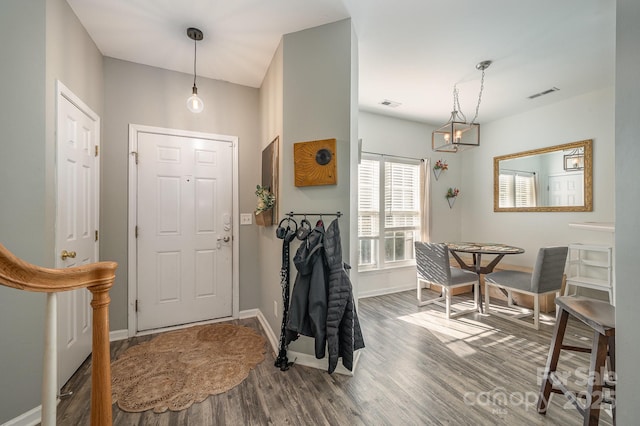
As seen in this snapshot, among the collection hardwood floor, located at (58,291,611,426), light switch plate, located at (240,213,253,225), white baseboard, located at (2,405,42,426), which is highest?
light switch plate, located at (240,213,253,225)

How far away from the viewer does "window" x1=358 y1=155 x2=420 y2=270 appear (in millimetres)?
4090

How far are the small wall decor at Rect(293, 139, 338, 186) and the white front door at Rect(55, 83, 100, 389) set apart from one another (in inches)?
65.3

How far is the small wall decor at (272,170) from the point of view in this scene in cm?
253

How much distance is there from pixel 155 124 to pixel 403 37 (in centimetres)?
256

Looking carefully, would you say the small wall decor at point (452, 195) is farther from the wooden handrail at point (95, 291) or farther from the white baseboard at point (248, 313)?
the wooden handrail at point (95, 291)

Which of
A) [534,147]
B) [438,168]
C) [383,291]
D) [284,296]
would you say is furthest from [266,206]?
[534,147]

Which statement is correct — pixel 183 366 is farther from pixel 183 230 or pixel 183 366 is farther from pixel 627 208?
pixel 627 208

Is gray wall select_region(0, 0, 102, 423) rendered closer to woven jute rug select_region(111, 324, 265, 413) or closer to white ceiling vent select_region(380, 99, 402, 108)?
woven jute rug select_region(111, 324, 265, 413)

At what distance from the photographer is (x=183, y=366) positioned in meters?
2.18

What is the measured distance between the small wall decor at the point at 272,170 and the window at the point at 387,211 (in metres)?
1.64

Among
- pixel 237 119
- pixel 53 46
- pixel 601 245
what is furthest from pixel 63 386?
pixel 601 245

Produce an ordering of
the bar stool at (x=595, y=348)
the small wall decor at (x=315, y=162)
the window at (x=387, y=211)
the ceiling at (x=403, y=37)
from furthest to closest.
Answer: the window at (x=387, y=211)
the small wall decor at (x=315, y=162)
the ceiling at (x=403, y=37)
the bar stool at (x=595, y=348)

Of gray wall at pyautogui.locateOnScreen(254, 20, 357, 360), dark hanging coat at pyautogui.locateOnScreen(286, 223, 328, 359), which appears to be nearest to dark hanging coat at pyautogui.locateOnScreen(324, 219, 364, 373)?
dark hanging coat at pyautogui.locateOnScreen(286, 223, 328, 359)

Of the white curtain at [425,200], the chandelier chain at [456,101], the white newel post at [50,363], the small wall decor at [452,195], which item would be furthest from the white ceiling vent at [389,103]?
the white newel post at [50,363]
